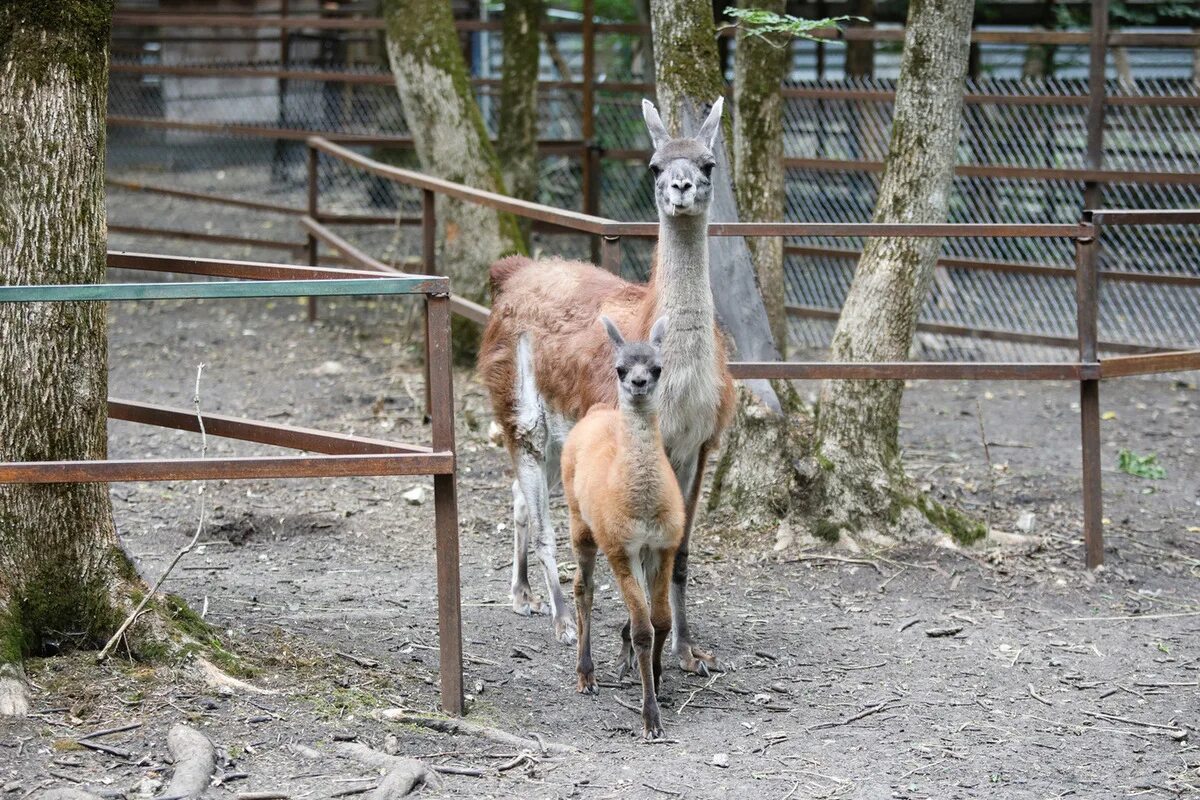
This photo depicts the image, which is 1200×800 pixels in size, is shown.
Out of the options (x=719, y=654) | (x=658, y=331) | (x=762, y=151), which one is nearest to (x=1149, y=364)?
(x=762, y=151)

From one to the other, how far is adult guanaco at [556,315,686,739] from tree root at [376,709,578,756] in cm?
36

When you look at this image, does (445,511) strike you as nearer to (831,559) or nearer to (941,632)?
(941,632)

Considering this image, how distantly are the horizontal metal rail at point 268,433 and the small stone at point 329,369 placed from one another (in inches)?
188

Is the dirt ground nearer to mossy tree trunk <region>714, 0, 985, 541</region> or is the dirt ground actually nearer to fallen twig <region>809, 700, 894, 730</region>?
fallen twig <region>809, 700, 894, 730</region>

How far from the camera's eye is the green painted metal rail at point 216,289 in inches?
137

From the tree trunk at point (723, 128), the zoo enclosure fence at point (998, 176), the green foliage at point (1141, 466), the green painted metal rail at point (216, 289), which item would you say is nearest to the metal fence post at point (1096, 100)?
the zoo enclosure fence at point (998, 176)

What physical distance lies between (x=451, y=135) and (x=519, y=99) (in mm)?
1399

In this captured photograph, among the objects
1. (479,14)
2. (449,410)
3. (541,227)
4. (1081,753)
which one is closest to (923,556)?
(1081,753)

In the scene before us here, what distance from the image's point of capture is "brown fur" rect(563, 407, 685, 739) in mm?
4152

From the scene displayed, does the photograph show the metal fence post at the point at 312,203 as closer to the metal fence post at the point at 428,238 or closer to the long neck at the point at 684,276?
the metal fence post at the point at 428,238

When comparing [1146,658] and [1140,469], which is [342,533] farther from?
[1140,469]

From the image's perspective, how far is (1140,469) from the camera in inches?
291

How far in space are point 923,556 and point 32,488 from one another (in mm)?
3836


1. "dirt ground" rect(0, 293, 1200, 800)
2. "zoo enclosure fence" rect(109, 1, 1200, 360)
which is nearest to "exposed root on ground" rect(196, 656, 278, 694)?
"dirt ground" rect(0, 293, 1200, 800)
